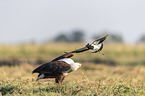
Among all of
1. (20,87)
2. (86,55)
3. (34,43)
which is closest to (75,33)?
(34,43)

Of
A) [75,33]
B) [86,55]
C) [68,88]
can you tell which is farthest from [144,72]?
[75,33]

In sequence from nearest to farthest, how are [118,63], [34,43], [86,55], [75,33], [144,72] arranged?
[144,72]
[118,63]
[86,55]
[34,43]
[75,33]

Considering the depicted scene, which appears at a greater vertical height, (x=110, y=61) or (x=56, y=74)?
(x=110, y=61)

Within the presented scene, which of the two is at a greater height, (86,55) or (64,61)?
(86,55)

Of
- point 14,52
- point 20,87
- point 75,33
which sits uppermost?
point 75,33

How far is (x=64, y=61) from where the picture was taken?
4.01 m

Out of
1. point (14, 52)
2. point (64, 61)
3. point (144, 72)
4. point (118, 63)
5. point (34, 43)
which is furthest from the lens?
point (34, 43)

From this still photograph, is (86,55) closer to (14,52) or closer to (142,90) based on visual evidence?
(14,52)

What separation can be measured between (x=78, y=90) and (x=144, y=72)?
4427 millimetres

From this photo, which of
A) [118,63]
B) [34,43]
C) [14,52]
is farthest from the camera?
[34,43]

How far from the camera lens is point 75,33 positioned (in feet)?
173

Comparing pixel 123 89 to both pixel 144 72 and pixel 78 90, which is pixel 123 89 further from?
pixel 144 72

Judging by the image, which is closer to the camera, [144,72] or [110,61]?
[144,72]

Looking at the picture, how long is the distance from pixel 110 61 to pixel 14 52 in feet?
20.6
